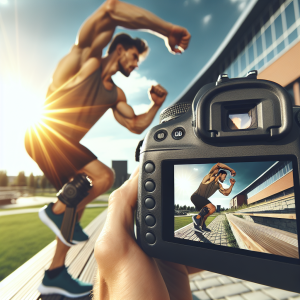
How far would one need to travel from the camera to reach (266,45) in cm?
777

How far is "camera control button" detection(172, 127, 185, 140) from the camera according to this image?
533 millimetres

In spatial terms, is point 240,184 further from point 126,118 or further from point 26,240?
point 26,240

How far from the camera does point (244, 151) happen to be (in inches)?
18.3

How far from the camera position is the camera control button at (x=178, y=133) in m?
0.53

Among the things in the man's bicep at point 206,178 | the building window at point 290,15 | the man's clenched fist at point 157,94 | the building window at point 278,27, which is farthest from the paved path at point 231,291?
the building window at point 278,27

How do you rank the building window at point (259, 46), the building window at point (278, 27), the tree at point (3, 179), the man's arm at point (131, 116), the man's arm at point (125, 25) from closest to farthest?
the man's arm at point (125, 25)
the man's arm at point (131, 116)
the building window at point (278, 27)
the building window at point (259, 46)
the tree at point (3, 179)

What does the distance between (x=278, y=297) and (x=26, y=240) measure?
3.55 metres

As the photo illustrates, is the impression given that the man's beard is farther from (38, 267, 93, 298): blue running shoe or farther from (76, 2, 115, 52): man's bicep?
(38, 267, 93, 298): blue running shoe

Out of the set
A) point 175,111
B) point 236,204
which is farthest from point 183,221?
point 175,111

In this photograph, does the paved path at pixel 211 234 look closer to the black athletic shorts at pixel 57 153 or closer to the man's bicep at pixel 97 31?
the black athletic shorts at pixel 57 153

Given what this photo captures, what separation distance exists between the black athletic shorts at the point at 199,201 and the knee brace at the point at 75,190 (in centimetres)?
93

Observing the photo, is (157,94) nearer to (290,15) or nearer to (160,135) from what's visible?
(160,135)

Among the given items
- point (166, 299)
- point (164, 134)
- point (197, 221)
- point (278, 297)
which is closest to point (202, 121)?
point (164, 134)

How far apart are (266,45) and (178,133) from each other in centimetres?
926
